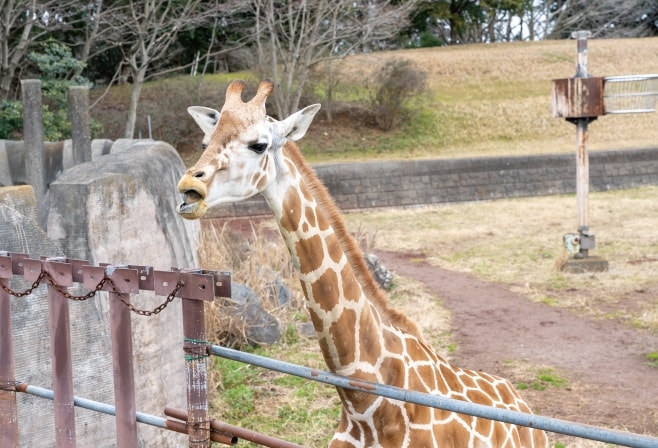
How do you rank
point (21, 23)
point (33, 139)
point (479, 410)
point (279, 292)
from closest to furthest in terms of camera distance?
point (479, 410) < point (279, 292) < point (33, 139) < point (21, 23)

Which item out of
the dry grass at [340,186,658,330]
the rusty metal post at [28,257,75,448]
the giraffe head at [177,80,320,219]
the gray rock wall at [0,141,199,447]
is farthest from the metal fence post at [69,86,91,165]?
the giraffe head at [177,80,320,219]

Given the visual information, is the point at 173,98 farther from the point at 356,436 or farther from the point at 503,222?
the point at 356,436

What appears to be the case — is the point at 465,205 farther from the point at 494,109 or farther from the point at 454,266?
the point at 494,109

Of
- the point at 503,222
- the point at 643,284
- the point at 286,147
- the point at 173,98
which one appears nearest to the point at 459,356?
the point at 643,284

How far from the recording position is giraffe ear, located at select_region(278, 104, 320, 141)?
127 inches

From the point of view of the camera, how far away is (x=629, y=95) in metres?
11.4

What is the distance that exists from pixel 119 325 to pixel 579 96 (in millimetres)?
9705

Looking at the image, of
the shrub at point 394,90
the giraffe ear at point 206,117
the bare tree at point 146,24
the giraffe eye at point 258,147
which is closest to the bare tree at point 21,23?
the bare tree at point 146,24

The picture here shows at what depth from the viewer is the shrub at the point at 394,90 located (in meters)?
26.5

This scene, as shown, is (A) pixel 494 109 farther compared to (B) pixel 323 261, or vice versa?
(A) pixel 494 109

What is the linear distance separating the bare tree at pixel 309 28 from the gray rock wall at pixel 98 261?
15835 millimetres

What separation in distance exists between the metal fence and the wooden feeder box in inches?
374

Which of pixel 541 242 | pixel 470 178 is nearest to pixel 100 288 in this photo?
pixel 541 242

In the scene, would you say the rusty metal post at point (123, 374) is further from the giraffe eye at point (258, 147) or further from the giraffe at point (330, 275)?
the giraffe eye at point (258, 147)
